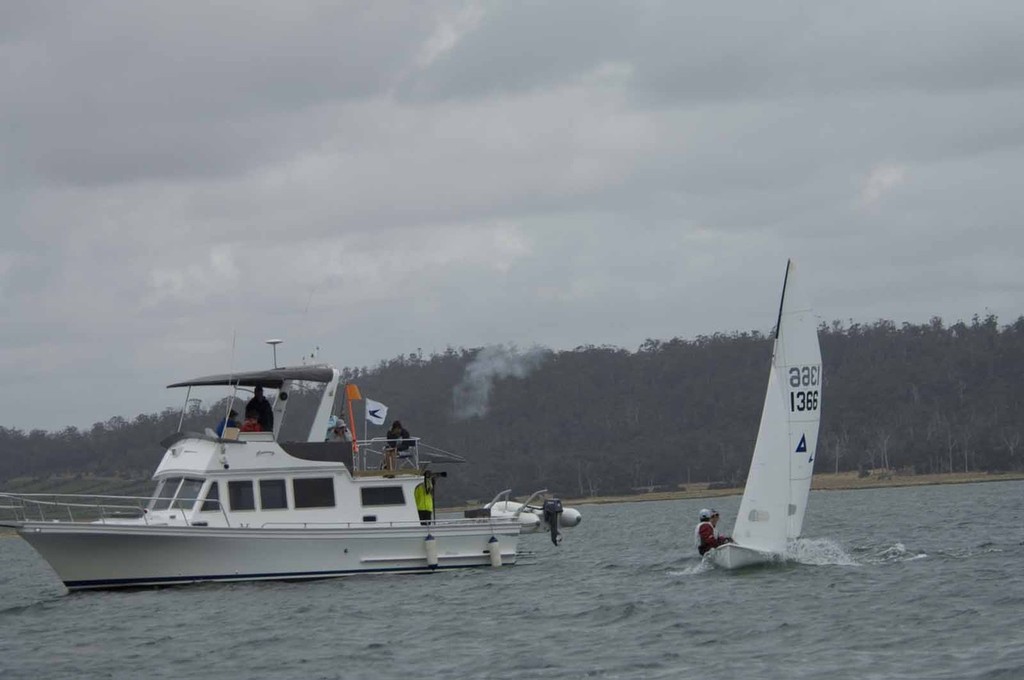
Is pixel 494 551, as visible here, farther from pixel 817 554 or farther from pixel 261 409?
pixel 817 554

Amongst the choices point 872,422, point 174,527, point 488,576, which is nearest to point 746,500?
point 488,576

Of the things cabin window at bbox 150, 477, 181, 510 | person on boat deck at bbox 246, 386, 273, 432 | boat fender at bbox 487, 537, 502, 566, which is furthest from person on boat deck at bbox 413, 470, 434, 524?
cabin window at bbox 150, 477, 181, 510

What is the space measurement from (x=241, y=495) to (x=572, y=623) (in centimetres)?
921

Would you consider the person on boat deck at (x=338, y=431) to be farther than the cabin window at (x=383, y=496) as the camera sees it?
Yes

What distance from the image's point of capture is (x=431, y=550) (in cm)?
3378

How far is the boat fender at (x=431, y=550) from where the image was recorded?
111 feet

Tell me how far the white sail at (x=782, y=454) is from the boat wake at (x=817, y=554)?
3.47 ft

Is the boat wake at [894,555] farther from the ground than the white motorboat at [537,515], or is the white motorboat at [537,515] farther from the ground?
the white motorboat at [537,515]

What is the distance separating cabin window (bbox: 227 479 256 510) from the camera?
3297 cm

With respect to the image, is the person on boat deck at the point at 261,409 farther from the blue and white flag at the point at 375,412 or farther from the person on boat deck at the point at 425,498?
the person on boat deck at the point at 425,498

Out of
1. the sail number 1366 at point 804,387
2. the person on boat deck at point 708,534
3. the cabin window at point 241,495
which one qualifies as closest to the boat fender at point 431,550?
the cabin window at point 241,495

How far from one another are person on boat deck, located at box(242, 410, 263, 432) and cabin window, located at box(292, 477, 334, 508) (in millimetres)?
1344

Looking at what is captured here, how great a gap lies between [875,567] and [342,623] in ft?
39.6

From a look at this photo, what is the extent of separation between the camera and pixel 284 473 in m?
33.4
